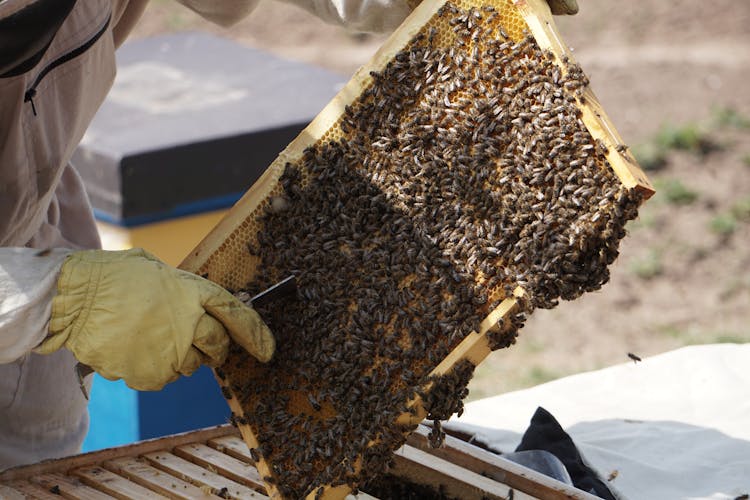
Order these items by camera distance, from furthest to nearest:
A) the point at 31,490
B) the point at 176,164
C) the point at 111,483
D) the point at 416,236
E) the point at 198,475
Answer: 1. the point at 176,164
2. the point at 198,475
3. the point at 111,483
4. the point at 31,490
5. the point at 416,236

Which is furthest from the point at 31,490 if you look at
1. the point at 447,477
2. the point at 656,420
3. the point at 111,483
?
the point at 656,420

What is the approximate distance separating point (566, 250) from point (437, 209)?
0.48 meters

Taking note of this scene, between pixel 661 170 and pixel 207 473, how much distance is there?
723cm

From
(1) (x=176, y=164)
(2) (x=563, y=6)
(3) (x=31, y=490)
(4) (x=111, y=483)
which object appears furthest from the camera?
(1) (x=176, y=164)

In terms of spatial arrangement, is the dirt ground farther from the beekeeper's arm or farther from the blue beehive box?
the beekeeper's arm

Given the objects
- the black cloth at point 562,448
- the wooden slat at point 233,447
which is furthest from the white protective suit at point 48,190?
the black cloth at point 562,448

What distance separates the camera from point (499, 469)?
145 inches

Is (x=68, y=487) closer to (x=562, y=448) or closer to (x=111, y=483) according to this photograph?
(x=111, y=483)

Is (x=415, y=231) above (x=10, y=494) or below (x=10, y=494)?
above

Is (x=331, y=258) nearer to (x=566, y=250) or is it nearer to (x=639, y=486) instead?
(x=566, y=250)

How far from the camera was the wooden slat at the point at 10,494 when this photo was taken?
10.9ft

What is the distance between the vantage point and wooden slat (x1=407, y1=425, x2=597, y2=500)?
11.4 ft

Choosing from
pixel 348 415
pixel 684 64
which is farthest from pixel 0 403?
pixel 684 64

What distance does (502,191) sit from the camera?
9.86 feet
